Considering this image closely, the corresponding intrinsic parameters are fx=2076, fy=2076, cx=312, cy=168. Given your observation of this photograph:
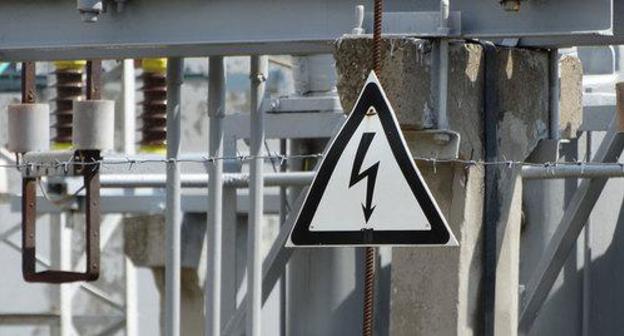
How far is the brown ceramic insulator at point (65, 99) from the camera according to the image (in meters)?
16.1

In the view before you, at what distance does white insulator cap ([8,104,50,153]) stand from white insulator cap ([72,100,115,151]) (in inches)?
13.1

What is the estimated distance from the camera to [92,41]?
28.2ft

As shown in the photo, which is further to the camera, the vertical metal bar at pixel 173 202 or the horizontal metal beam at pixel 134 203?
the horizontal metal beam at pixel 134 203

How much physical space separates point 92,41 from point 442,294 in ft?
6.17

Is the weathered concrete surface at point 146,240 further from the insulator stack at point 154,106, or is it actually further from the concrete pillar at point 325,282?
the concrete pillar at point 325,282

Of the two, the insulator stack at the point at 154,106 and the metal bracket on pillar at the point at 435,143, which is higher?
the metal bracket on pillar at the point at 435,143

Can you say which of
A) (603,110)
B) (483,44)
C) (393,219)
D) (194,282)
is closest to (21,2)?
(483,44)

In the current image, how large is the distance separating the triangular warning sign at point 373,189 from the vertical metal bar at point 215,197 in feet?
→ 8.26

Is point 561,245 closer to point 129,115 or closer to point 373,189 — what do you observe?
point 373,189

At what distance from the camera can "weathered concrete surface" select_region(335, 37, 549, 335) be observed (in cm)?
763

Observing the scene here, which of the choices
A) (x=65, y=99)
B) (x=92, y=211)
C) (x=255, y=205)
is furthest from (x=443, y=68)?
(x=65, y=99)

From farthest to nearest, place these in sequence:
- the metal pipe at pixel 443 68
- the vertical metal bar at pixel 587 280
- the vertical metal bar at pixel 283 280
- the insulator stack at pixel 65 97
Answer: the insulator stack at pixel 65 97 → the vertical metal bar at pixel 283 280 → the vertical metal bar at pixel 587 280 → the metal pipe at pixel 443 68

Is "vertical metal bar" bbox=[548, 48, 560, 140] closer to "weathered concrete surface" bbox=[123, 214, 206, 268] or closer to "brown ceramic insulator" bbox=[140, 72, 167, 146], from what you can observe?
"brown ceramic insulator" bbox=[140, 72, 167, 146]

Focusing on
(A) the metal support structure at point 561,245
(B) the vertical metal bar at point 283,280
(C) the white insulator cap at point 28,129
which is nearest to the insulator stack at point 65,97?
(B) the vertical metal bar at point 283,280
